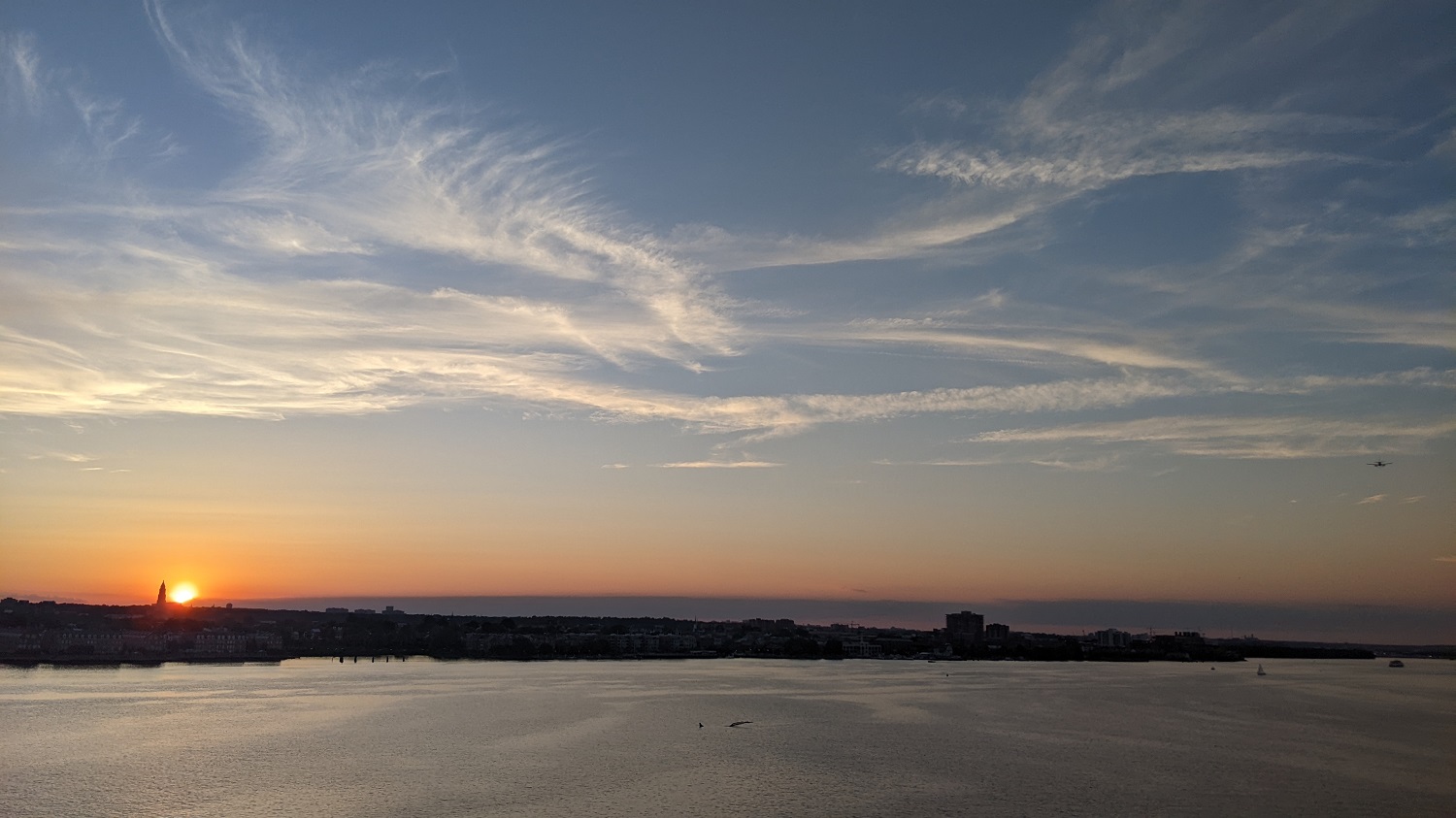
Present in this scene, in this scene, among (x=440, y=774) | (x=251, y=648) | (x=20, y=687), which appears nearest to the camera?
(x=440, y=774)

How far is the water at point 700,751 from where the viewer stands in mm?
40500

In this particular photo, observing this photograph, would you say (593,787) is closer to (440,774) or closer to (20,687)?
(440,774)

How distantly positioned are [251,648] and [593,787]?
6268 inches

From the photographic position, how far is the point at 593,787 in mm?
42250

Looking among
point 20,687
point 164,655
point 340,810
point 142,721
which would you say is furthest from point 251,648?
point 340,810

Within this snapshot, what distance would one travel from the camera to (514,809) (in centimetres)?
3784

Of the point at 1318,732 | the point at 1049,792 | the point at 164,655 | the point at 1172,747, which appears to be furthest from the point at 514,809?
the point at 164,655

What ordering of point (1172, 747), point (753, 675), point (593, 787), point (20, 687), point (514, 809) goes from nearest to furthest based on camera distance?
point (514, 809), point (593, 787), point (1172, 747), point (20, 687), point (753, 675)

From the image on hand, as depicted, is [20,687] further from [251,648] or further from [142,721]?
[251,648]

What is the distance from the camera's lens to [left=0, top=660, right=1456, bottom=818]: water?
133 ft

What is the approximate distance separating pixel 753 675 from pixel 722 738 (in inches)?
3048

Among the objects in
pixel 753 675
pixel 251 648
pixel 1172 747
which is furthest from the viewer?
pixel 251 648

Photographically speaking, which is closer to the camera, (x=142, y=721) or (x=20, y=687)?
(x=142, y=721)

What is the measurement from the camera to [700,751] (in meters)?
53.8
